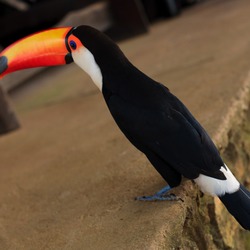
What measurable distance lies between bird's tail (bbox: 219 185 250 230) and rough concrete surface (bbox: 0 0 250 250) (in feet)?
0.42

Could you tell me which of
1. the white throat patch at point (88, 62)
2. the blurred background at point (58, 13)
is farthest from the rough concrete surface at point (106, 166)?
the blurred background at point (58, 13)

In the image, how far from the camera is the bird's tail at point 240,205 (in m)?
1.33

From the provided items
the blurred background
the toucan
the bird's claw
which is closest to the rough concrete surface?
the bird's claw

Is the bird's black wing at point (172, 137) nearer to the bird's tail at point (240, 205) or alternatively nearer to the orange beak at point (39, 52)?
the bird's tail at point (240, 205)

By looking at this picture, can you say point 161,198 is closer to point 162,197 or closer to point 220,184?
point 162,197

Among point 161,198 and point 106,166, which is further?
point 106,166

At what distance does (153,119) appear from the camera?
1.36 metres

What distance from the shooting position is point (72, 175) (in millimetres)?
1940

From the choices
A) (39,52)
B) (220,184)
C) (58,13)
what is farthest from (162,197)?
(58,13)

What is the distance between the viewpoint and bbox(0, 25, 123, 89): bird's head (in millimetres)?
1413

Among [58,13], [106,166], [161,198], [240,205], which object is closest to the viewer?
[240,205]

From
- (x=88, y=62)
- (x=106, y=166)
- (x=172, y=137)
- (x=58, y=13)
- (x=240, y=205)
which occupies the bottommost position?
(x=58, y=13)

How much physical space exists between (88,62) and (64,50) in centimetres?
9

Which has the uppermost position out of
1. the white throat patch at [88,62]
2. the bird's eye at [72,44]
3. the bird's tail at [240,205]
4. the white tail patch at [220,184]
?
the bird's eye at [72,44]
